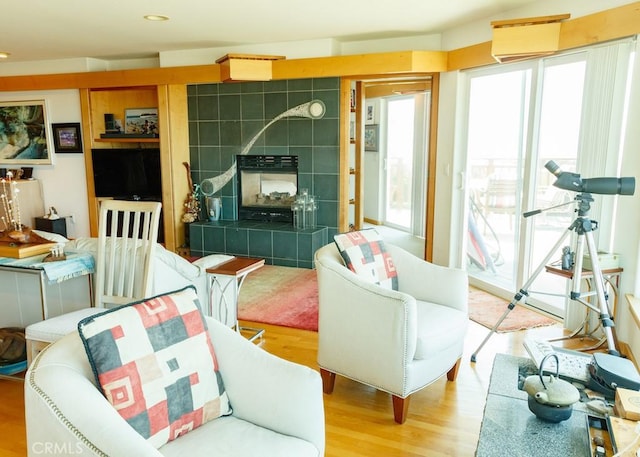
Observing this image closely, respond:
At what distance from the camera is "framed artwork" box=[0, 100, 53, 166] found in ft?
20.6

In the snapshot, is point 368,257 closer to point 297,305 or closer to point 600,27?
point 297,305

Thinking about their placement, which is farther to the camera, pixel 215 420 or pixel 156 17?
pixel 156 17

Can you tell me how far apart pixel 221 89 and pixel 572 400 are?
4839 mm

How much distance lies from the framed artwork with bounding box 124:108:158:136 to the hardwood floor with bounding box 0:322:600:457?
3.93 metres

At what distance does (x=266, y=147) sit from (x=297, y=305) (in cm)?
210

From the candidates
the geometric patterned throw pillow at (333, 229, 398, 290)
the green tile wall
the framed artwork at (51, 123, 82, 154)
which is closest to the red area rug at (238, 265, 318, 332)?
the green tile wall

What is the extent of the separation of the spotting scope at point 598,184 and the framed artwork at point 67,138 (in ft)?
18.5

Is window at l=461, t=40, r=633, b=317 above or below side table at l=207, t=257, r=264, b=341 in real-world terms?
above

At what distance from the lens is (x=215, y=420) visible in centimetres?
157

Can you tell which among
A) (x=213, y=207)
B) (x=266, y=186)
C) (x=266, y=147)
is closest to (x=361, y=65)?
(x=266, y=147)

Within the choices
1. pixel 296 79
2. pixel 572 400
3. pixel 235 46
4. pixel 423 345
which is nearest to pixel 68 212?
pixel 235 46

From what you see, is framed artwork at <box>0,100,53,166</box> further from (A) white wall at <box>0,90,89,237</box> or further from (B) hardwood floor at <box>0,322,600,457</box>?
(B) hardwood floor at <box>0,322,600,457</box>

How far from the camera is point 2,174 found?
21.4 ft

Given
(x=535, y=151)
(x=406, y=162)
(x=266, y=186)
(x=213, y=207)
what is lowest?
(x=213, y=207)
